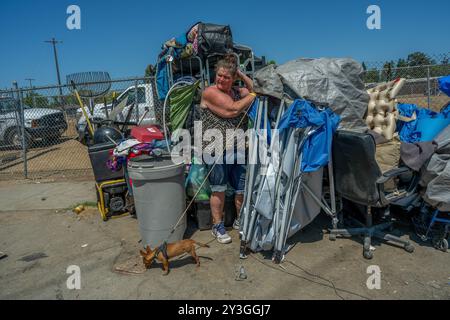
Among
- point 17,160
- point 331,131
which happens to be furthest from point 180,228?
point 17,160

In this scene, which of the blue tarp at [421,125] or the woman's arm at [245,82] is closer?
the blue tarp at [421,125]

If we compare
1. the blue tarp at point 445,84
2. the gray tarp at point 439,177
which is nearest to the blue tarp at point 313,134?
the gray tarp at point 439,177

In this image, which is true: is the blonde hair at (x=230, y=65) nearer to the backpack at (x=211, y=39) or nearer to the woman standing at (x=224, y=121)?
the woman standing at (x=224, y=121)

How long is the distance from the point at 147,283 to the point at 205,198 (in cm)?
129

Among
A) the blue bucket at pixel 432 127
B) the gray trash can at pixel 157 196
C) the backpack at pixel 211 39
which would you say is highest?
the backpack at pixel 211 39

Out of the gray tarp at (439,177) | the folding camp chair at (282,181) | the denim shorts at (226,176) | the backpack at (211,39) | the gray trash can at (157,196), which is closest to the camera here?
the gray tarp at (439,177)

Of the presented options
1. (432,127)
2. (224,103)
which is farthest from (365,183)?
(224,103)

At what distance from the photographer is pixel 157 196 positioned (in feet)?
11.1

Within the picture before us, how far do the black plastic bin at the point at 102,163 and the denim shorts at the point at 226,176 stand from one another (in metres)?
1.53

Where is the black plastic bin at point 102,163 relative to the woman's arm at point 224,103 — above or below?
below

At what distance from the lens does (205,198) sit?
3.95 meters

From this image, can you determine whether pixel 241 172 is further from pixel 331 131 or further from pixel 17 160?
pixel 17 160

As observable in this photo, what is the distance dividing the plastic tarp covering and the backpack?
7.05 feet

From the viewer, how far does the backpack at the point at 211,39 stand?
17.6 feet
